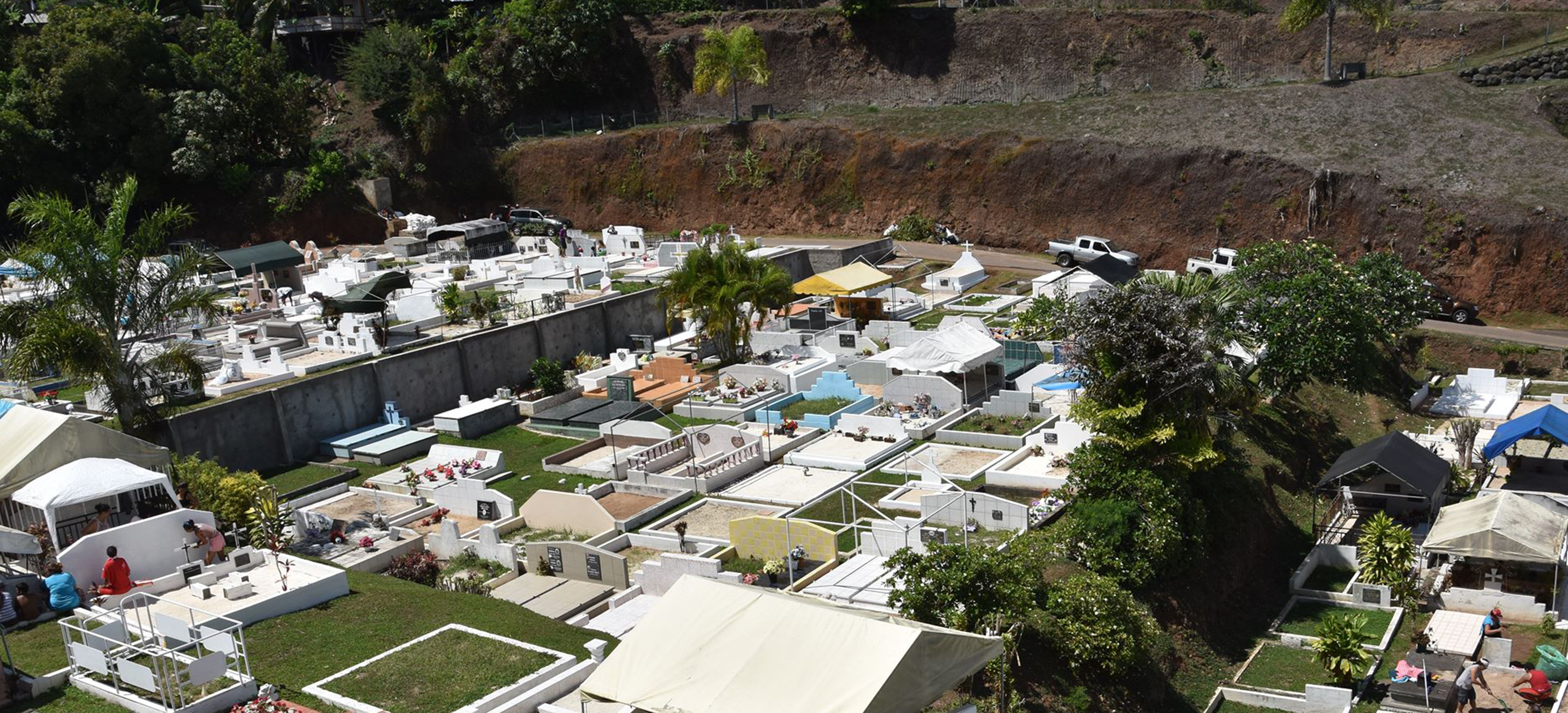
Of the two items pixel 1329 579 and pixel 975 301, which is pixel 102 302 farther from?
pixel 975 301

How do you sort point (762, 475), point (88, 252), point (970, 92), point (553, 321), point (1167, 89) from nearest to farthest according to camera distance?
point (88, 252), point (762, 475), point (553, 321), point (1167, 89), point (970, 92)

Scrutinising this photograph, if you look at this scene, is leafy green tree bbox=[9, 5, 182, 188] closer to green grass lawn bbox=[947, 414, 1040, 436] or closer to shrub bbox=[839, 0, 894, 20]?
shrub bbox=[839, 0, 894, 20]

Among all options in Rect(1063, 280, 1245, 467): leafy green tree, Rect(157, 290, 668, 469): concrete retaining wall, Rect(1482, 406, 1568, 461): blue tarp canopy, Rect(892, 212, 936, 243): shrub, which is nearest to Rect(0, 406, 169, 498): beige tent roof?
Rect(157, 290, 668, 469): concrete retaining wall

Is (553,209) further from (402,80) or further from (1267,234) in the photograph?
(1267,234)

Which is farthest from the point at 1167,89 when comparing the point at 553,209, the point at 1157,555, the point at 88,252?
the point at 88,252

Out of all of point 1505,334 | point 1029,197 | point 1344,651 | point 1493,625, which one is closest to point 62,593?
point 1344,651

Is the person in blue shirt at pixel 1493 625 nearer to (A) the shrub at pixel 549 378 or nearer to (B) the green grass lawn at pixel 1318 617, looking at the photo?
(B) the green grass lawn at pixel 1318 617

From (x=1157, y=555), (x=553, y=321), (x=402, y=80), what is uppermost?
(x=402, y=80)
